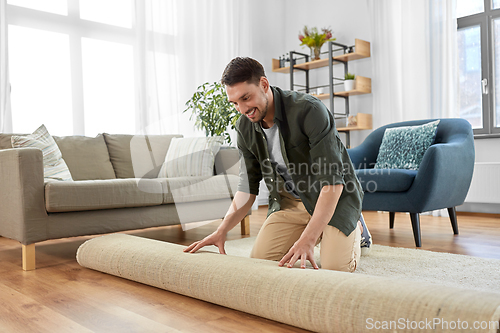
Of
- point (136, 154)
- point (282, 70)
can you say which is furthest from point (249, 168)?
point (282, 70)

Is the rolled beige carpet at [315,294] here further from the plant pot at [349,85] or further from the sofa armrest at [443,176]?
the plant pot at [349,85]

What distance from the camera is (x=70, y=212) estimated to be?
2.27 metres

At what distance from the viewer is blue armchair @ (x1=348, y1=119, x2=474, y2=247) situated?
2529 mm

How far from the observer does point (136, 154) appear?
11.3ft

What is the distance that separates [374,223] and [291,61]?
2358mm

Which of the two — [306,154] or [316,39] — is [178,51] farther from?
[306,154]

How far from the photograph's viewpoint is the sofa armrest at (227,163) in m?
3.14

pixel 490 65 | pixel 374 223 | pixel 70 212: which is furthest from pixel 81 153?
pixel 490 65

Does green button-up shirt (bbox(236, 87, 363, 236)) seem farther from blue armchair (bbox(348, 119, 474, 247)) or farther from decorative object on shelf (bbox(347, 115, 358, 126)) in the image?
decorative object on shelf (bbox(347, 115, 358, 126))

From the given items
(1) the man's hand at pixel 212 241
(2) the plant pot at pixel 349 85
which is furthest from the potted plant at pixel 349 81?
(1) the man's hand at pixel 212 241

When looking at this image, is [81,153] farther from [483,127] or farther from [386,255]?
[483,127]

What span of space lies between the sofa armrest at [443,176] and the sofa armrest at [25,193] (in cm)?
204

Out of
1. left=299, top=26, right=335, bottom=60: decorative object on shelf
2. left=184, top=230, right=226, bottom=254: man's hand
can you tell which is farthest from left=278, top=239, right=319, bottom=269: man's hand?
left=299, top=26, right=335, bottom=60: decorative object on shelf

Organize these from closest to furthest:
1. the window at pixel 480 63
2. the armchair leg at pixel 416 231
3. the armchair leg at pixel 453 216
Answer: the armchair leg at pixel 416 231
the armchair leg at pixel 453 216
the window at pixel 480 63
